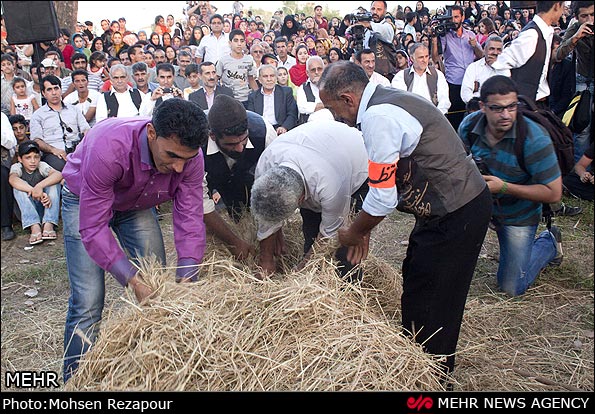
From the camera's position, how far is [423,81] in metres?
7.08

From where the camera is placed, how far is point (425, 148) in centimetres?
270

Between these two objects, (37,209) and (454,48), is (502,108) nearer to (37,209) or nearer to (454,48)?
(454,48)

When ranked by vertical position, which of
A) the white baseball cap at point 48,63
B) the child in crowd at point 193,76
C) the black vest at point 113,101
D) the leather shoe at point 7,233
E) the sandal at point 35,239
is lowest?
the leather shoe at point 7,233

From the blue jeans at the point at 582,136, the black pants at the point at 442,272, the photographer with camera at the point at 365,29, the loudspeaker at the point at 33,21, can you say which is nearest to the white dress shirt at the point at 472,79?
the blue jeans at the point at 582,136

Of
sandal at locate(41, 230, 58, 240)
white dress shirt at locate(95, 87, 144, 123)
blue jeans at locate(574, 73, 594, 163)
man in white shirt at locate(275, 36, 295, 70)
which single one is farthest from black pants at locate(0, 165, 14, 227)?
blue jeans at locate(574, 73, 594, 163)

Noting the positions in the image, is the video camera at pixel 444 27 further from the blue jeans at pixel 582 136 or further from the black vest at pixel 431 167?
the black vest at pixel 431 167

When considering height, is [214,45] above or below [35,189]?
above

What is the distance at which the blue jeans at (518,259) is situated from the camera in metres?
4.18

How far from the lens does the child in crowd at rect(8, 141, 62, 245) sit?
631cm

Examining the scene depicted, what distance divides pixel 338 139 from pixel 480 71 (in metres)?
4.20

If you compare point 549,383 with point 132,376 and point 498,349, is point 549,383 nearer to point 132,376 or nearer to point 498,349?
point 498,349

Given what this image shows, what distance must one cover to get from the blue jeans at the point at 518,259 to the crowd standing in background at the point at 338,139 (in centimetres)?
1

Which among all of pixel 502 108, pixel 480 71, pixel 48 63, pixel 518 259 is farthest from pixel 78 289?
pixel 48 63

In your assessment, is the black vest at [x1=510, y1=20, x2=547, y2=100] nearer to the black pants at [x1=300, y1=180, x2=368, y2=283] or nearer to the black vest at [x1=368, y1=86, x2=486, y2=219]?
the black pants at [x1=300, y1=180, x2=368, y2=283]
